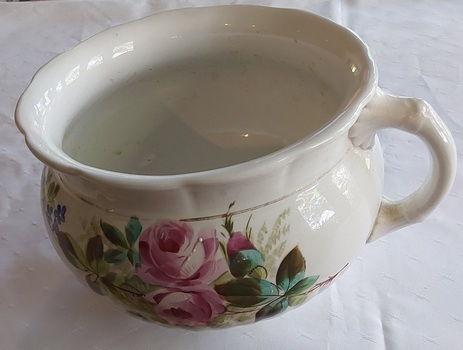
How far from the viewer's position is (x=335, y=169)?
0.37 metres

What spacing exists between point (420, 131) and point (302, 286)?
108 millimetres

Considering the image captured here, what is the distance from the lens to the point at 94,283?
0.38 meters

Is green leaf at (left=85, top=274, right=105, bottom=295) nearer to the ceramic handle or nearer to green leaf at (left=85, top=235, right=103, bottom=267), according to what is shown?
green leaf at (left=85, top=235, right=103, bottom=267)

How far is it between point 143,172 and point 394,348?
237mm

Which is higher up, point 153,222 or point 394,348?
point 153,222

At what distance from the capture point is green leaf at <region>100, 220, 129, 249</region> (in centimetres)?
35

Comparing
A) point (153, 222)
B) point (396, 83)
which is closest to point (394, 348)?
point (153, 222)

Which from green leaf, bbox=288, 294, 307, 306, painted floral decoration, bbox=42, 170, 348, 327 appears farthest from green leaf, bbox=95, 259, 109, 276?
green leaf, bbox=288, 294, 307, 306

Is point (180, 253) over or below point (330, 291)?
over

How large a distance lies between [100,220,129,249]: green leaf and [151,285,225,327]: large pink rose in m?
0.03

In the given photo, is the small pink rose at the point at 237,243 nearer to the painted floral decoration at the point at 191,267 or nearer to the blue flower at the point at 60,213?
the painted floral decoration at the point at 191,267

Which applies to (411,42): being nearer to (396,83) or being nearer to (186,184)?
(396,83)

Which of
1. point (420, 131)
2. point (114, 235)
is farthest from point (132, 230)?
point (420, 131)

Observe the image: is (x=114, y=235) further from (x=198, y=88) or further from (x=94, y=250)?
(x=198, y=88)
